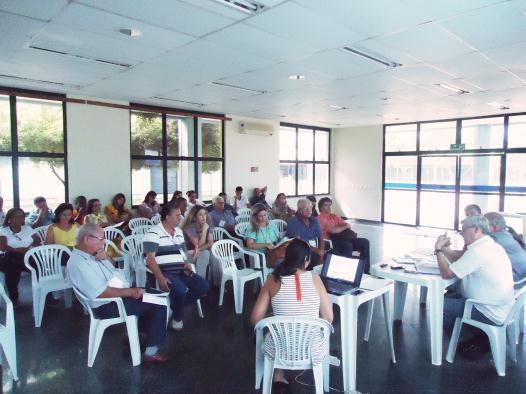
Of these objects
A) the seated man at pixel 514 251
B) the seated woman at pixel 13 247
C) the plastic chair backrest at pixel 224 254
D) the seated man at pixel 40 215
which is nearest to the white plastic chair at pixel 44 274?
the seated woman at pixel 13 247

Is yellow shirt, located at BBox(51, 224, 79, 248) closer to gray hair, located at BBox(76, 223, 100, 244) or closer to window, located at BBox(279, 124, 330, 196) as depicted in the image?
gray hair, located at BBox(76, 223, 100, 244)

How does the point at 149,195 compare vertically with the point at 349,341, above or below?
above

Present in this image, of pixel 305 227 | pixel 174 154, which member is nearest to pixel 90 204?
pixel 174 154

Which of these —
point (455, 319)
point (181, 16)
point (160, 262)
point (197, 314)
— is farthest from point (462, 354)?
point (181, 16)

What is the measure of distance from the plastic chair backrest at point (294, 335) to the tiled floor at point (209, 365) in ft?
1.74

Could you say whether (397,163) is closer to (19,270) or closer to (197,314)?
(197,314)

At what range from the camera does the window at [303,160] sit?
35.7ft

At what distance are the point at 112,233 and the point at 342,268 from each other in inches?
145

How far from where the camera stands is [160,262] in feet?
12.0

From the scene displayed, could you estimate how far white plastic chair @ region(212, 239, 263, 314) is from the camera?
4.13 meters

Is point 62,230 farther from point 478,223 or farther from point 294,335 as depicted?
point 478,223

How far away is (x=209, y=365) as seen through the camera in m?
3.02

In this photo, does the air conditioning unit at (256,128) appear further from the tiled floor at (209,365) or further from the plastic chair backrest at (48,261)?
A: the tiled floor at (209,365)

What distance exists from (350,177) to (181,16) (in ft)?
30.2
